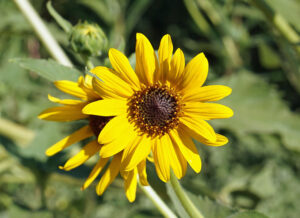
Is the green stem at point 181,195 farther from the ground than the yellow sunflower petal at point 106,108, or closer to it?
closer to it

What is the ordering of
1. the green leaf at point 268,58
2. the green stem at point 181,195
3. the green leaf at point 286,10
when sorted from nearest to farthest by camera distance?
the green stem at point 181,195 → the green leaf at point 286,10 → the green leaf at point 268,58

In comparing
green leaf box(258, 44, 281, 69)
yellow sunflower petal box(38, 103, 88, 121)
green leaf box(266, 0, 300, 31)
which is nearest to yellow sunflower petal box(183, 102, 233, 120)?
yellow sunflower petal box(38, 103, 88, 121)

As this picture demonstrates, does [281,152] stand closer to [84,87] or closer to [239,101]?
[239,101]

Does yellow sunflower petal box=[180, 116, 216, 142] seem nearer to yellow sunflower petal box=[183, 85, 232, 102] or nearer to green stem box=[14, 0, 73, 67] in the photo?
yellow sunflower petal box=[183, 85, 232, 102]

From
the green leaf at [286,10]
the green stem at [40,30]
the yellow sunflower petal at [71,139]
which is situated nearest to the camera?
the yellow sunflower petal at [71,139]

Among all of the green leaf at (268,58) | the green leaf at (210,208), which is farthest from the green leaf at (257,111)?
Answer: the green leaf at (210,208)

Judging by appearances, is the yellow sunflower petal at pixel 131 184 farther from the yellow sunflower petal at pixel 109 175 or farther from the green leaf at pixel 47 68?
the green leaf at pixel 47 68
